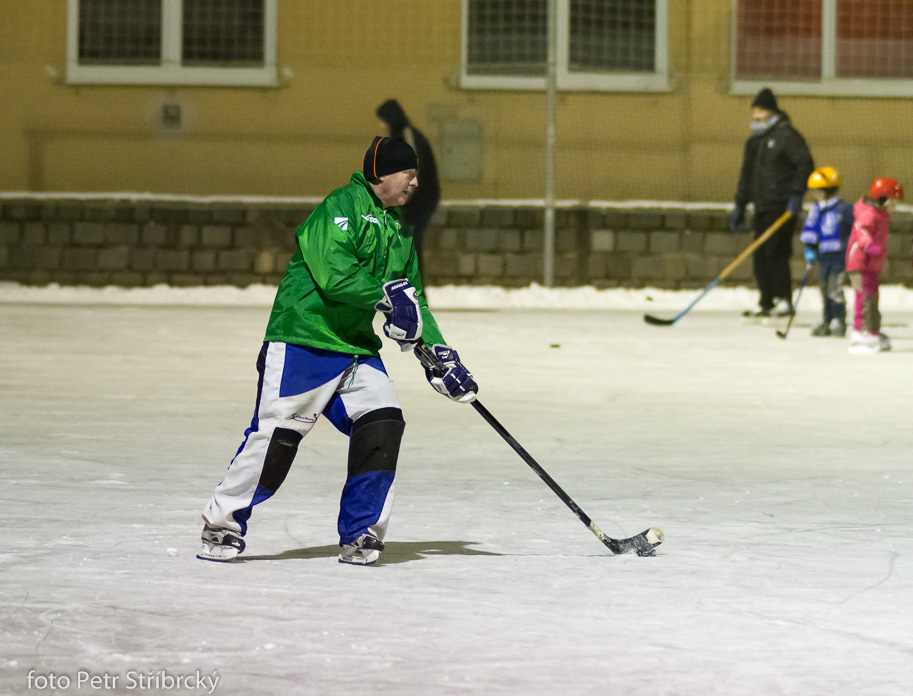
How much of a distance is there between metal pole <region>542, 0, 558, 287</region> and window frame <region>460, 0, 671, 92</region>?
0.76 meters

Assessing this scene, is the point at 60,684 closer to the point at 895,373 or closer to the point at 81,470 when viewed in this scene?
the point at 81,470

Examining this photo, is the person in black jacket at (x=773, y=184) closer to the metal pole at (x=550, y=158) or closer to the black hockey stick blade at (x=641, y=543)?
the metal pole at (x=550, y=158)

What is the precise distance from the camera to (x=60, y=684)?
4.33 meters

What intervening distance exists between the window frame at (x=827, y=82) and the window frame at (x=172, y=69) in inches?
206

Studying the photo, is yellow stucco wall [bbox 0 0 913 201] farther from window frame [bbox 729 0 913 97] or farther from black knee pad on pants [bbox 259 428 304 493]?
black knee pad on pants [bbox 259 428 304 493]

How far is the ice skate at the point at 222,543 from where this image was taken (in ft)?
19.2

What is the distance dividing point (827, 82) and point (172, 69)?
24.5 feet

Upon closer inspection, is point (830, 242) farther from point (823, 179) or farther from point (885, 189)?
point (885, 189)

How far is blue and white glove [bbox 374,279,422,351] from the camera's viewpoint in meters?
5.70

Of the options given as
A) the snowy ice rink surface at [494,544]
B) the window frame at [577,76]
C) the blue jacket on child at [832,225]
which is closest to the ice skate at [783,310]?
the blue jacket on child at [832,225]

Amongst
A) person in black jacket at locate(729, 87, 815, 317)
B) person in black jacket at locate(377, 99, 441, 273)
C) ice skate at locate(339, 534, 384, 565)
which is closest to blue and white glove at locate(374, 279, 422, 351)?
ice skate at locate(339, 534, 384, 565)

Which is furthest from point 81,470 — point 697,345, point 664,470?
point 697,345

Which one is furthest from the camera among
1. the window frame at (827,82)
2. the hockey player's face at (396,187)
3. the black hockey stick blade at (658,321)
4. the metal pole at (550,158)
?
the window frame at (827,82)

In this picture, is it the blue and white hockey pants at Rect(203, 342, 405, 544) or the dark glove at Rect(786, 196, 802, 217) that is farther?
the dark glove at Rect(786, 196, 802, 217)
